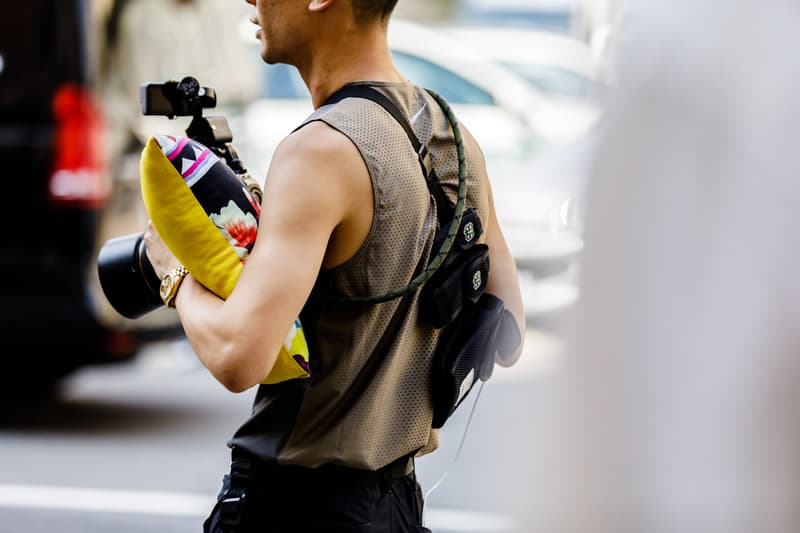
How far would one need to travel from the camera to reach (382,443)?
6.98 ft

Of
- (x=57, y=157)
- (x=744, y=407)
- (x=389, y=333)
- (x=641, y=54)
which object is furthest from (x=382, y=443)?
(x=57, y=157)

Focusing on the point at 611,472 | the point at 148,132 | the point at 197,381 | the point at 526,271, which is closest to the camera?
the point at 611,472

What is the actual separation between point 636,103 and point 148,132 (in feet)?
15.1

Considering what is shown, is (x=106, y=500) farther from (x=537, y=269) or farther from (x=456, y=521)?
(x=537, y=269)

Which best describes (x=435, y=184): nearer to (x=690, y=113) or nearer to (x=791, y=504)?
(x=690, y=113)

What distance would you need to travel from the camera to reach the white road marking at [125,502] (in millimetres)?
5230

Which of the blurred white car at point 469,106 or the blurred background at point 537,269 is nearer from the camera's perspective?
the blurred background at point 537,269

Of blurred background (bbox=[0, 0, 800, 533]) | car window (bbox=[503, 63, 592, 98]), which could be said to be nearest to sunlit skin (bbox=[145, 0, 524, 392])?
blurred background (bbox=[0, 0, 800, 533])

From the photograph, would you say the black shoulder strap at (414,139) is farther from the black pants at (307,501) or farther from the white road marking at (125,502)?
the white road marking at (125,502)

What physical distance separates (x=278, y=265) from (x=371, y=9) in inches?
19.3

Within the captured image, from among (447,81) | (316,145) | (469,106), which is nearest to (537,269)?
(469,106)

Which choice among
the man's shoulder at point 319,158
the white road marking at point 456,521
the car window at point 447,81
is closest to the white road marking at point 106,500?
the white road marking at point 456,521

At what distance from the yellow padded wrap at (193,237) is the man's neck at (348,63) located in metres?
0.31

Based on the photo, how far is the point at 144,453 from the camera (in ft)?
20.3
